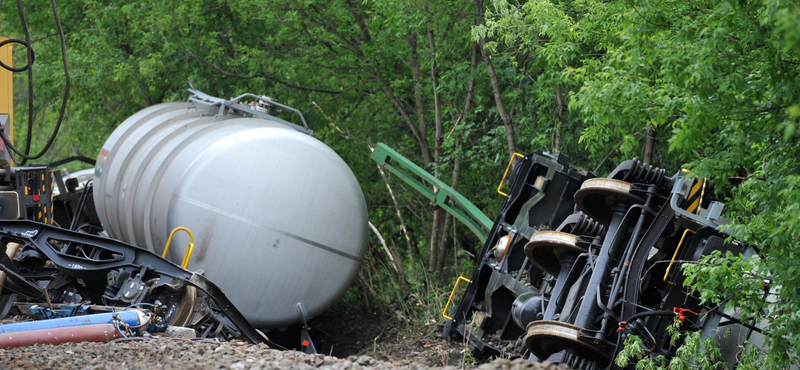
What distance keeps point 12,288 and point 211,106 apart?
3.55 m

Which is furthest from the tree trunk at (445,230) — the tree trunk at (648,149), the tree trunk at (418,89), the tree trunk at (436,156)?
the tree trunk at (648,149)

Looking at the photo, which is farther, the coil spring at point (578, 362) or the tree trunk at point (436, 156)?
the tree trunk at point (436, 156)

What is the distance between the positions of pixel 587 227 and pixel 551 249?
35cm

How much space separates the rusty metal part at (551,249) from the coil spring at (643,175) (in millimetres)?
602

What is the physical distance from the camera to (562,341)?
183 inches

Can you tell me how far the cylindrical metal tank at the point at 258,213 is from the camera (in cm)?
720

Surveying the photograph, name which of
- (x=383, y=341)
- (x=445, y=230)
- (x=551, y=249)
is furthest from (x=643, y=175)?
(x=445, y=230)

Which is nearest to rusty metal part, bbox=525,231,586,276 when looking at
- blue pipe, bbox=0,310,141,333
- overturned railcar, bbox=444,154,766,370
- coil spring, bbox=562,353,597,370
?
overturned railcar, bbox=444,154,766,370

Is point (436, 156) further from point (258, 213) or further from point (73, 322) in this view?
point (73, 322)

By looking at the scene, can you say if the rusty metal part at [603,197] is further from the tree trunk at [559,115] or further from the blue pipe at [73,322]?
the tree trunk at [559,115]

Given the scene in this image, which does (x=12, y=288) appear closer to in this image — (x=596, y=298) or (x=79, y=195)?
(x=596, y=298)

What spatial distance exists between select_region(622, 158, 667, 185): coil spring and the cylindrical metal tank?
3.42 meters

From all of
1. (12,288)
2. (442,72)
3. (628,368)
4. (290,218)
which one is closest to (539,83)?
(442,72)

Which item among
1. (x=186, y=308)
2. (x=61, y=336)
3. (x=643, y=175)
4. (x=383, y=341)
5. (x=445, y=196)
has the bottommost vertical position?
(x=383, y=341)
